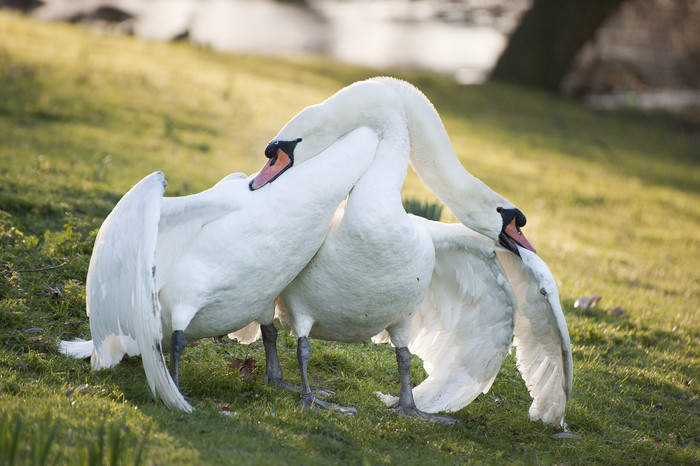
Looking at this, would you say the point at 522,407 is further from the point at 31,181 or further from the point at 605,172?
the point at 605,172

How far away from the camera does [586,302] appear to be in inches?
292

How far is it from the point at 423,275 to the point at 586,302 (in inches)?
130

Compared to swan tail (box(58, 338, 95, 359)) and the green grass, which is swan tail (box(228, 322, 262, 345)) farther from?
swan tail (box(58, 338, 95, 359))

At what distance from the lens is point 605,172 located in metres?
14.5

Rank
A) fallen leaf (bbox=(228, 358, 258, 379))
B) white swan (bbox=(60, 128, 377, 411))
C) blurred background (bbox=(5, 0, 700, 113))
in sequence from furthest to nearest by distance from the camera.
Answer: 1. blurred background (bbox=(5, 0, 700, 113))
2. fallen leaf (bbox=(228, 358, 258, 379))
3. white swan (bbox=(60, 128, 377, 411))

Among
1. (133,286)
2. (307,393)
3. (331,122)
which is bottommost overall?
(307,393)

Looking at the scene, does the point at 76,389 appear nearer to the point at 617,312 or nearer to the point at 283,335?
the point at 283,335

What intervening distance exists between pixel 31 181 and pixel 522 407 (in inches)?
210

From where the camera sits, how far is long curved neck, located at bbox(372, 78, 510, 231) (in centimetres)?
502

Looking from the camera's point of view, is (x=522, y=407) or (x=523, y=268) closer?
(x=523, y=268)

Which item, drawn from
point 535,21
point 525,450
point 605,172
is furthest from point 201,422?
point 535,21

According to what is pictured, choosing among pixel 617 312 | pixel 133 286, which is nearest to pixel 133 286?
pixel 133 286

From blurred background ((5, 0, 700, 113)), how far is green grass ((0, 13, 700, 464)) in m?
3.67

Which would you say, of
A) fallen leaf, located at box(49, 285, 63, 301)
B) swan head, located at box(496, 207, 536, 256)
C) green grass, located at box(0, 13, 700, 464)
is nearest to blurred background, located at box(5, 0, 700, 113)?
green grass, located at box(0, 13, 700, 464)
